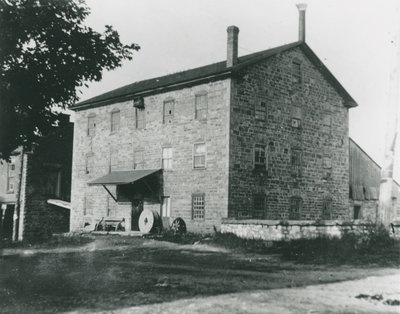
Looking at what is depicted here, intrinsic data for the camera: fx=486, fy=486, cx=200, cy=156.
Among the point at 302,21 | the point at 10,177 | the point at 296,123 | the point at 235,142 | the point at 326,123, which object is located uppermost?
the point at 302,21

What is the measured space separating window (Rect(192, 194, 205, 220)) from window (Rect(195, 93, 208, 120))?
152 inches

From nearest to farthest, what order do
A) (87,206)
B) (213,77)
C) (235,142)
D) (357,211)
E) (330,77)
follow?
(235,142)
(213,77)
(330,77)
(357,211)
(87,206)

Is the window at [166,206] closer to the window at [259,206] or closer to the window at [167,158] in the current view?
the window at [167,158]

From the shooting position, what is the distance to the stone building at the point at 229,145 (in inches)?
900

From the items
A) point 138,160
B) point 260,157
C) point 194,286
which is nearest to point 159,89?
point 138,160

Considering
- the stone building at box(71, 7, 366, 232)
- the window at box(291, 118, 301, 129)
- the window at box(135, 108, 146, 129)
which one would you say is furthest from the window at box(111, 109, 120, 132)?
the window at box(291, 118, 301, 129)

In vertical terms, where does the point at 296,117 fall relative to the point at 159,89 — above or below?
below

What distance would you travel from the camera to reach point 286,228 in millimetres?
16969

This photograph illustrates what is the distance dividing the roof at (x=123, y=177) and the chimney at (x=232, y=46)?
22.5 feet

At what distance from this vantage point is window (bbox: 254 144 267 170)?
77.2ft

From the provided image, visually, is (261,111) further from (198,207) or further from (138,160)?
(138,160)

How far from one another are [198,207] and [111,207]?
7.10 metres

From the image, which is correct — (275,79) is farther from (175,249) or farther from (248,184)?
(175,249)

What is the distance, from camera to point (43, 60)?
12.4 metres
